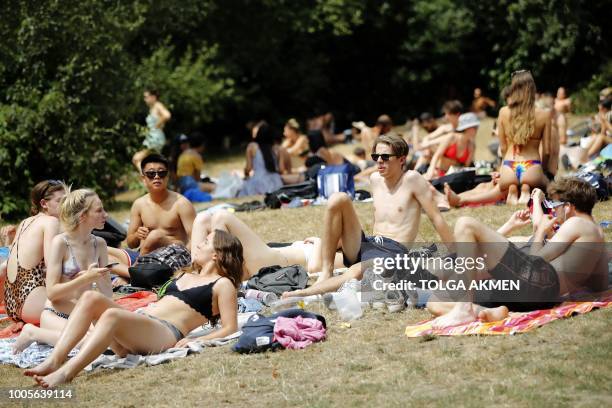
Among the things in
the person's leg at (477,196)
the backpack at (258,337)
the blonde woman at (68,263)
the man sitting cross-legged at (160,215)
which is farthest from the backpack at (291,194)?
the backpack at (258,337)

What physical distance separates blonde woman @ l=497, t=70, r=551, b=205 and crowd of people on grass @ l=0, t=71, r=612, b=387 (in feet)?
0.05

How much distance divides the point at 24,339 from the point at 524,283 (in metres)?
3.64

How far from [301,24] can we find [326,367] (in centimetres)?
2433

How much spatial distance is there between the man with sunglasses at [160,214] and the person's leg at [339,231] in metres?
1.80

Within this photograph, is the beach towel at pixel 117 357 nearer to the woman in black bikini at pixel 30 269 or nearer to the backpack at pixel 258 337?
the backpack at pixel 258 337

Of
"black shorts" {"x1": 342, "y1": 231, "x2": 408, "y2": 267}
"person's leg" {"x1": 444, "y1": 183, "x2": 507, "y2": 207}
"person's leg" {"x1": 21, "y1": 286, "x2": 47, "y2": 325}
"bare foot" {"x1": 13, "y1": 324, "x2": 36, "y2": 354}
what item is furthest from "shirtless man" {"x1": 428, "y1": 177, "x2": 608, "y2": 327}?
"person's leg" {"x1": 444, "y1": 183, "x2": 507, "y2": 207}

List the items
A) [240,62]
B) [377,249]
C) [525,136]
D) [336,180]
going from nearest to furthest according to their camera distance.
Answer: [377,249], [525,136], [336,180], [240,62]

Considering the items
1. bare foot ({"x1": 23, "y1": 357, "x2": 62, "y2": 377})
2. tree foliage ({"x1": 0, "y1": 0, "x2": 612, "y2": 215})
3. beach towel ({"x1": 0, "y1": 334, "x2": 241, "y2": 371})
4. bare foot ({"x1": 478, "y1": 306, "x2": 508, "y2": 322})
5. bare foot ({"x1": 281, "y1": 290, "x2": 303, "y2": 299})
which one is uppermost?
tree foliage ({"x1": 0, "y1": 0, "x2": 612, "y2": 215})

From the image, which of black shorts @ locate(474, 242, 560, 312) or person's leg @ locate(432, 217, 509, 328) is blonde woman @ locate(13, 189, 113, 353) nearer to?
person's leg @ locate(432, 217, 509, 328)

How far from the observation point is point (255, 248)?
1003 cm

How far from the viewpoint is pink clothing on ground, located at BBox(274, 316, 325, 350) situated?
7.57m

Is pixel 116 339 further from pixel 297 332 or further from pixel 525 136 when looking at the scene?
pixel 525 136

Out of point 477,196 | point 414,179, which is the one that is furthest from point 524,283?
point 477,196

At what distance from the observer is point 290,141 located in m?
21.2
